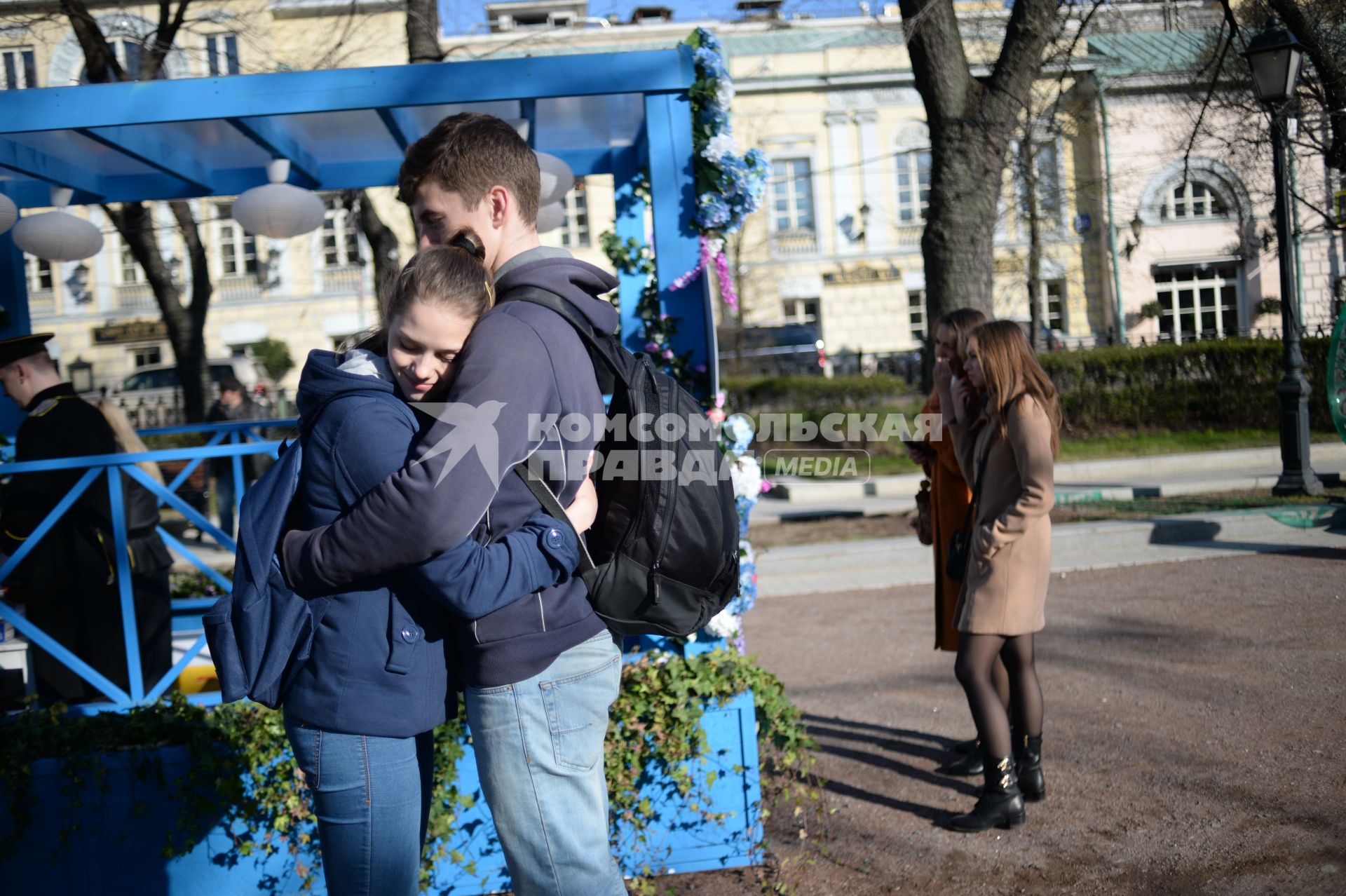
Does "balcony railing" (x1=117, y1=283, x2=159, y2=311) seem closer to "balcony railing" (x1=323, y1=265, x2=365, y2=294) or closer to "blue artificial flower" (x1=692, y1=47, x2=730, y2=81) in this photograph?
"balcony railing" (x1=323, y1=265, x2=365, y2=294)

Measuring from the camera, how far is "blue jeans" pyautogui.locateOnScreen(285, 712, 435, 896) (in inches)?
72.7

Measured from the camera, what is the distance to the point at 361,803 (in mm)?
1856

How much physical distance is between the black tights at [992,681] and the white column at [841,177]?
100 feet

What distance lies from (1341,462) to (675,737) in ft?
36.5

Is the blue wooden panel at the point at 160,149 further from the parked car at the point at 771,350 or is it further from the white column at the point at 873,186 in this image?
the white column at the point at 873,186

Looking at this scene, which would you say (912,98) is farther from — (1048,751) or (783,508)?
(1048,751)

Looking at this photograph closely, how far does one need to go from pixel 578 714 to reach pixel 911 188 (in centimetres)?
3413

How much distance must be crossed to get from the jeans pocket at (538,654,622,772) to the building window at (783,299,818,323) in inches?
1259

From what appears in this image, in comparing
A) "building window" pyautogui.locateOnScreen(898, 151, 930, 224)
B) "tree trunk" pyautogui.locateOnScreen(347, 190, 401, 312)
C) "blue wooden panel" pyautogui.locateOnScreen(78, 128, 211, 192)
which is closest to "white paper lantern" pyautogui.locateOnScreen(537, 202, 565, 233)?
"blue wooden panel" pyautogui.locateOnScreen(78, 128, 211, 192)

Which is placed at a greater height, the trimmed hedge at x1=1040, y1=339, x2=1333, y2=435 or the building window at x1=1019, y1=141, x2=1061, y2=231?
the building window at x1=1019, y1=141, x2=1061, y2=231

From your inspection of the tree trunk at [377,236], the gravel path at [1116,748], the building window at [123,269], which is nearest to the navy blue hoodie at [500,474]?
the gravel path at [1116,748]

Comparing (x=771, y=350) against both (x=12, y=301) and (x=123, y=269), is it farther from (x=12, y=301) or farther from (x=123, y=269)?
(x=12, y=301)

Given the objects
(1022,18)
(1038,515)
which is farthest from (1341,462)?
(1038,515)

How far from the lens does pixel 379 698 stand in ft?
6.05
